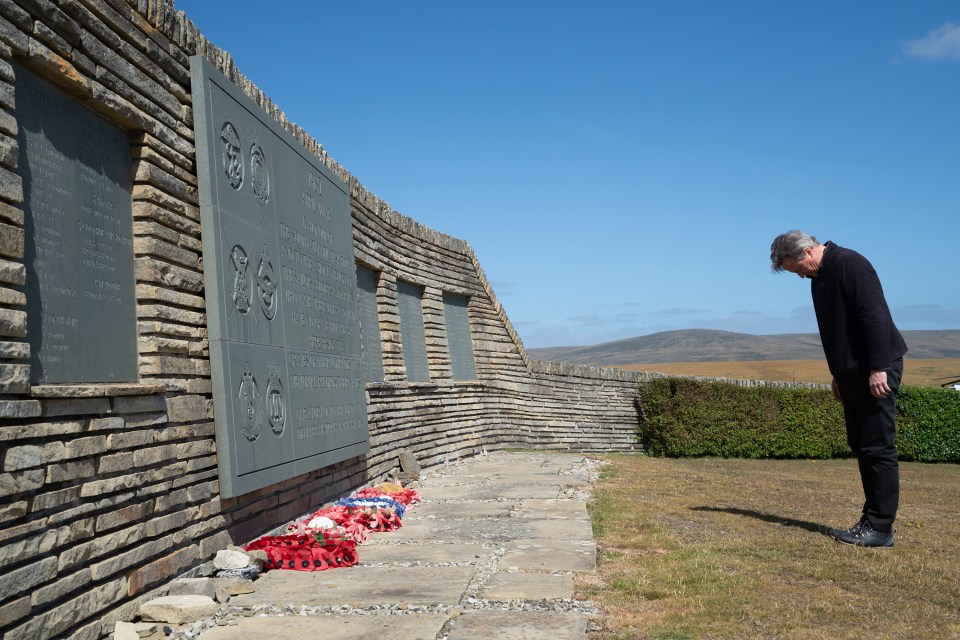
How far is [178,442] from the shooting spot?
4.48 metres

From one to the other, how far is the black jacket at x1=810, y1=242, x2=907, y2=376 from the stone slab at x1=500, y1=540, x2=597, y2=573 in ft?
6.38

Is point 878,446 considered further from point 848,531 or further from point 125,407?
point 125,407

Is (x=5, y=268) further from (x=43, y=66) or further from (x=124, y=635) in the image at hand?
(x=124, y=635)

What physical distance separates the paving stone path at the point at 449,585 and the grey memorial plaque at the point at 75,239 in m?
1.38

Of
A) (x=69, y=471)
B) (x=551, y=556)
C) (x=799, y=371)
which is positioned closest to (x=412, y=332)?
(x=551, y=556)

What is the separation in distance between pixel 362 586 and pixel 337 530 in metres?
1.44

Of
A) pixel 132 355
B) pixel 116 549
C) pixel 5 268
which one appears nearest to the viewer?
pixel 5 268

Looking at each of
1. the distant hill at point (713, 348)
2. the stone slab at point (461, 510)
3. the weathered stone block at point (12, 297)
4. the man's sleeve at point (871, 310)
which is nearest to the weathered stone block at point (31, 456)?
the weathered stone block at point (12, 297)

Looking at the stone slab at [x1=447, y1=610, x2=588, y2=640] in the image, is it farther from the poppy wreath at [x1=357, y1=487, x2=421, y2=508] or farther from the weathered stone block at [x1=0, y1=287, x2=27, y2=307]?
the poppy wreath at [x1=357, y1=487, x2=421, y2=508]

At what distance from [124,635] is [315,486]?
3.05m

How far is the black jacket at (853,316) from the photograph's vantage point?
16.9 feet

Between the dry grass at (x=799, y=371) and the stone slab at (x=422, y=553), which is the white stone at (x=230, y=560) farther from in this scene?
the dry grass at (x=799, y=371)

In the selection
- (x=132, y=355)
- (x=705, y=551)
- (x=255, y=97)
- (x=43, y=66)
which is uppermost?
(x=255, y=97)

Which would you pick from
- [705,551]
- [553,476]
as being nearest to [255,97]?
[705,551]
